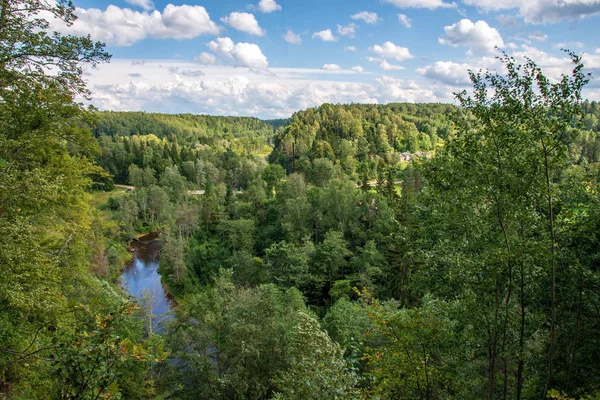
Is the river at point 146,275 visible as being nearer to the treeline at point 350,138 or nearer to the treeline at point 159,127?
the treeline at point 350,138

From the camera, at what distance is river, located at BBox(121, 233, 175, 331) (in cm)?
3203

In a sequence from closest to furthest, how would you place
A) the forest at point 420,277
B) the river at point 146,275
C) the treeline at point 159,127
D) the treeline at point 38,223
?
the treeline at point 38,223
the forest at point 420,277
the river at point 146,275
the treeline at point 159,127

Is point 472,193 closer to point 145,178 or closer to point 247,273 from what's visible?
point 247,273

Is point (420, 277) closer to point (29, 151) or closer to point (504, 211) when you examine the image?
point (504, 211)

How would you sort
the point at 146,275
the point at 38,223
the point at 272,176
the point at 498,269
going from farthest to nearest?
the point at 272,176
the point at 146,275
the point at 38,223
the point at 498,269

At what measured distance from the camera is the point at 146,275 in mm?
38031

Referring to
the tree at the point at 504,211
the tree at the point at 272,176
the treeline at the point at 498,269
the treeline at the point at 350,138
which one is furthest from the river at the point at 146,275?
the treeline at the point at 350,138

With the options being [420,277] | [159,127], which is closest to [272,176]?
[420,277]

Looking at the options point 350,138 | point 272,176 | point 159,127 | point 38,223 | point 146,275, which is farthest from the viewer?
point 159,127

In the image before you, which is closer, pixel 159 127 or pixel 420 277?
pixel 420 277

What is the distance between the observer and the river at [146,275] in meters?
32.0

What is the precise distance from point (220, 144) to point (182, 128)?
111 ft

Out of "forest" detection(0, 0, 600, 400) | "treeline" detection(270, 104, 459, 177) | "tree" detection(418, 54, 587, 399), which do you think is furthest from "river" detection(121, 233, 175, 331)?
"treeline" detection(270, 104, 459, 177)

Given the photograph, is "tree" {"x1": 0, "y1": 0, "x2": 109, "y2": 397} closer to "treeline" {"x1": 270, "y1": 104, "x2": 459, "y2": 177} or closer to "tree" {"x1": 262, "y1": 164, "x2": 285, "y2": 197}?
"tree" {"x1": 262, "y1": 164, "x2": 285, "y2": 197}
